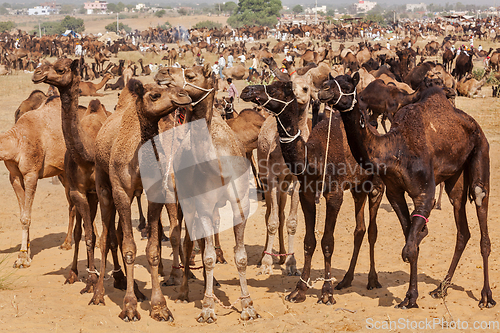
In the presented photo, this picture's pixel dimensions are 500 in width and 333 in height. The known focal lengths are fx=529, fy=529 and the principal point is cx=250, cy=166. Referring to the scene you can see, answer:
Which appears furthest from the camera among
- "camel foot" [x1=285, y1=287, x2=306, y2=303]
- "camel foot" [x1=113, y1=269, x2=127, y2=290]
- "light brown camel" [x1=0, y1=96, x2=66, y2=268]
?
"light brown camel" [x1=0, y1=96, x2=66, y2=268]

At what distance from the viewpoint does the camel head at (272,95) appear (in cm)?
556

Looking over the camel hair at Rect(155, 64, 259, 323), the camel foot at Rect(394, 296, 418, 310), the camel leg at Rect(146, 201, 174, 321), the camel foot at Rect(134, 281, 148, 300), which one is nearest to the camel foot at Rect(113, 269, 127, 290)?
the camel foot at Rect(134, 281, 148, 300)

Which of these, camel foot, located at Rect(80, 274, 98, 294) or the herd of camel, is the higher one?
the herd of camel

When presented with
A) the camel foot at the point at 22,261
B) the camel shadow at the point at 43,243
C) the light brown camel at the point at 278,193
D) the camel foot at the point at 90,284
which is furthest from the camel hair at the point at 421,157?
the camel shadow at the point at 43,243

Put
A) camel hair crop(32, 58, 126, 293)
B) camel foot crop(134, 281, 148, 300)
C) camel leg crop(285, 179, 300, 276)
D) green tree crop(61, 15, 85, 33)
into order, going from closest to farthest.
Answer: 1. camel hair crop(32, 58, 126, 293)
2. camel foot crop(134, 281, 148, 300)
3. camel leg crop(285, 179, 300, 276)
4. green tree crop(61, 15, 85, 33)

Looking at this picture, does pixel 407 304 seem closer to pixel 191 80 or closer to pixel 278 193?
pixel 278 193

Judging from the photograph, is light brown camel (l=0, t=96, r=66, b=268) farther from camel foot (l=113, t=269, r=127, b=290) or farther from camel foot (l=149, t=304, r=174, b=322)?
camel foot (l=149, t=304, r=174, b=322)

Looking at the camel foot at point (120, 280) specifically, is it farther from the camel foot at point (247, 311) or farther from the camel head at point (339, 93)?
the camel head at point (339, 93)

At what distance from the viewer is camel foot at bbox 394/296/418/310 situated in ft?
19.9

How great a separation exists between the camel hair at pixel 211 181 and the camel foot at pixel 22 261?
3523mm

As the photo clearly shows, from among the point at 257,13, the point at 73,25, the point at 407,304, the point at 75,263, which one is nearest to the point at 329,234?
the point at 407,304

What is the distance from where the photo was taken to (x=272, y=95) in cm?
562

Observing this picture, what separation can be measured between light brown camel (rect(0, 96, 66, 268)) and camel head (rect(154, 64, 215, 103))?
3.92 metres

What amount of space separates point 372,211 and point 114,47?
4936 cm
